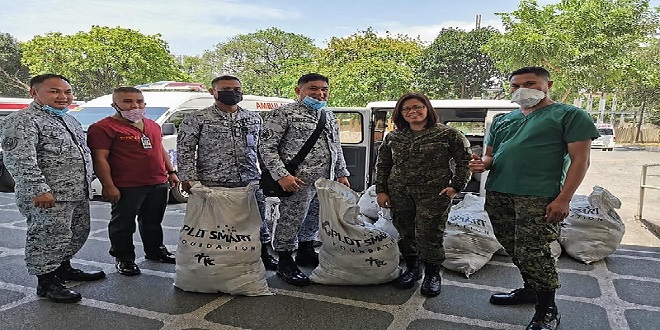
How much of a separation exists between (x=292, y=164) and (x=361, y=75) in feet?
32.8

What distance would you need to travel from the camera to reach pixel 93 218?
5.30 m

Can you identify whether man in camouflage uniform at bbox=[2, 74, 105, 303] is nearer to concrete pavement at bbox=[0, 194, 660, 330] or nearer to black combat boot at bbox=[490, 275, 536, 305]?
concrete pavement at bbox=[0, 194, 660, 330]

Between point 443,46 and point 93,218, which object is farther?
point 443,46

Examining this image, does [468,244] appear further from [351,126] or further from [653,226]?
[653,226]

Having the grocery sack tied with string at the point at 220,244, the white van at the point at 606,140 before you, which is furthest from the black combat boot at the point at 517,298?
the white van at the point at 606,140

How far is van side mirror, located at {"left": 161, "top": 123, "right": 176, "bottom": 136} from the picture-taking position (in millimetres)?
6340

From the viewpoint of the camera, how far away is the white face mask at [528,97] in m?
2.41

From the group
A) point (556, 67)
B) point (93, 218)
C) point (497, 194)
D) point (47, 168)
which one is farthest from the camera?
point (556, 67)

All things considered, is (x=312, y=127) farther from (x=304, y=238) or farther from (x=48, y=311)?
(x=48, y=311)

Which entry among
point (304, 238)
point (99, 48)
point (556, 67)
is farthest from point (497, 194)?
point (99, 48)

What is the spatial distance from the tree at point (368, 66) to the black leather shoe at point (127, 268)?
9.58 m

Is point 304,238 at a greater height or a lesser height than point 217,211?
lesser

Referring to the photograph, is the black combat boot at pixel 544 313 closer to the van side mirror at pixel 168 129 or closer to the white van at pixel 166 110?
the white van at pixel 166 110

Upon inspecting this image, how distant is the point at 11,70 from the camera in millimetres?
16828
